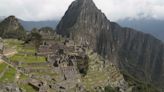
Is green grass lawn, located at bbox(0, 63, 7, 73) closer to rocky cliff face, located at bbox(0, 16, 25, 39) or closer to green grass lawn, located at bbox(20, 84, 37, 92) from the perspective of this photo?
green grass lawn, located at bbox(20, 84, 37, 92)

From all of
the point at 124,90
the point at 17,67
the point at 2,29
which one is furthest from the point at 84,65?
the point at 2,29

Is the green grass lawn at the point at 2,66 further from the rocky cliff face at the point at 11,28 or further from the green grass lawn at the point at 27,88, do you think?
the rocky cliff face at the point at 11,28

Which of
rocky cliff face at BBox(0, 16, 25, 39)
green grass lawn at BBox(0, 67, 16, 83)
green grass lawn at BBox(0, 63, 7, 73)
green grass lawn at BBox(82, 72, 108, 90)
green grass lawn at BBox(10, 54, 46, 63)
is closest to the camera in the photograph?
green grass lawn at BBox(0, 67, 16, 83)

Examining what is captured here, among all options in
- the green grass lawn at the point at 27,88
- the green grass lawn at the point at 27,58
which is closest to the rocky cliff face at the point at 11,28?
the green grass lawn at the point at 27,58

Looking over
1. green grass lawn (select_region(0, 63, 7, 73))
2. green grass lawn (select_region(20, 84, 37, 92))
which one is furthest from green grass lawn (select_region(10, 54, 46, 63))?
green grass lawn (select_region(20, 84, 37, 92))

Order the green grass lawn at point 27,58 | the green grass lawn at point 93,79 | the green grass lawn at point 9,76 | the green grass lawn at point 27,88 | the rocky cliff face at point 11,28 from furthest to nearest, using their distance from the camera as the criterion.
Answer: the rocky cliff face at point 11,28, the green grass lawn at point 93,79, the green grass lawn at point 27,58, the green grass lawn at point 27,88, the green grass lawn at point 9,76

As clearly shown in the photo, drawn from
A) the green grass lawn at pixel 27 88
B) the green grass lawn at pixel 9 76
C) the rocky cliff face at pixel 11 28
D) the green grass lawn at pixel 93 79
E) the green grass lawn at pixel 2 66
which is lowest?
the green grass lawn at pixel 93 79

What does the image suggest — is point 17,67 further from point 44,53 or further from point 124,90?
point 124,90

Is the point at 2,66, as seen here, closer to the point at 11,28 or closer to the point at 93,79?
the point at 93,79
